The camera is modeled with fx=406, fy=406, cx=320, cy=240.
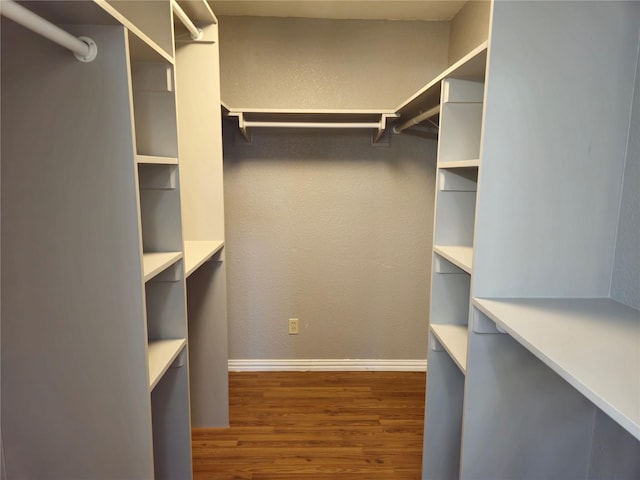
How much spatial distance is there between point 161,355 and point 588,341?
4.22 feet

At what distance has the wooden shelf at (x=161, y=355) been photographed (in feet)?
4.25

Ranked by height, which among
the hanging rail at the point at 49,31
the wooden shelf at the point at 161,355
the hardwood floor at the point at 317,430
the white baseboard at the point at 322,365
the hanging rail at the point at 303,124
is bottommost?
the hardwood floor at the point at 317,430

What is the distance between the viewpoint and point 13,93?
101 centimetres

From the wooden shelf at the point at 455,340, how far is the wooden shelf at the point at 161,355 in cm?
100

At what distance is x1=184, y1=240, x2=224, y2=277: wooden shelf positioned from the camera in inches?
65.0

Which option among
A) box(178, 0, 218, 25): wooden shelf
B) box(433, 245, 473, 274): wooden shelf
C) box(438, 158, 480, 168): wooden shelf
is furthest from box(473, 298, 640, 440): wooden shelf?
box(178, 0, 218, 25): wooden shelf

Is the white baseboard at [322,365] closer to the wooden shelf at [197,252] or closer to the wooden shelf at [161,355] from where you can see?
the wooden shelf at [197,252]

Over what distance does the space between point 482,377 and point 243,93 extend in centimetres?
219

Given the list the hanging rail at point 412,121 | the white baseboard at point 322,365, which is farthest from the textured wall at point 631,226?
the white baseboard at point 322,365

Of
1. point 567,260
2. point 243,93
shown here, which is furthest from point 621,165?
point 243,93

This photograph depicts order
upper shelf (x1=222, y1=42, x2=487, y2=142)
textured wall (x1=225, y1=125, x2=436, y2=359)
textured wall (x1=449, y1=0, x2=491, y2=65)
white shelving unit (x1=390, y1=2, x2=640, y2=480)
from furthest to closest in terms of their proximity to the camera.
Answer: textured wall (x1=225, y1=125, x2=436, y2=359)
textured wall (x1=449, y1=0, x2=491, y2=65)
upper shelf (x1=222, y1=42, x2=487, y2=142)
white shelving unit (x1=390, y1=2, x2=640, y2=480)

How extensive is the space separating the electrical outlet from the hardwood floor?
300 millimetres

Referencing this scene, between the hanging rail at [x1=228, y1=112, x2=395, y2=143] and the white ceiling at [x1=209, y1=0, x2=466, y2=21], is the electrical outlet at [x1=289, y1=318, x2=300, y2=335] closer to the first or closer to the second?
the hanging rail at [x1=228, y1=112, x2=395, y2=143]

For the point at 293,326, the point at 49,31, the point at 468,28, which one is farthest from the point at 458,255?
the point at 293,326
